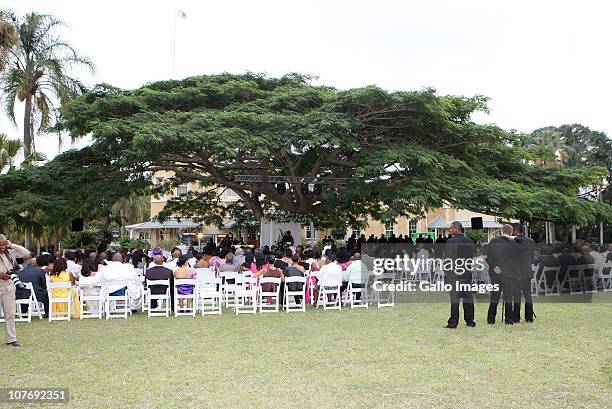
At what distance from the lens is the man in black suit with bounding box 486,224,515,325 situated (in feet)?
36.0

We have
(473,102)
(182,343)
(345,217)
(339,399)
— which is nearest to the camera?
(339,399)

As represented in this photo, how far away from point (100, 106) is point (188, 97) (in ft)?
9.12

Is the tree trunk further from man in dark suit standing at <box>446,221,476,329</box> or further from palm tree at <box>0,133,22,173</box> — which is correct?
man in dark suit standing at <box>446,221,476,329</box>

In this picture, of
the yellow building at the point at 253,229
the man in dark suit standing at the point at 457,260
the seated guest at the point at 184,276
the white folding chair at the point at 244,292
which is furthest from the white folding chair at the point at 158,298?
the yellow building at the point at 253,229

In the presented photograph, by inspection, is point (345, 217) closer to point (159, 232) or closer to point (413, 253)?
point (413, 253)

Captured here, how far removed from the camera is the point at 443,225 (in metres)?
50.7

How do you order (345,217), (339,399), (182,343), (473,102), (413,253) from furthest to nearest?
(345,217) → (473,102) → (413,253) → (182,343) → (339,399)

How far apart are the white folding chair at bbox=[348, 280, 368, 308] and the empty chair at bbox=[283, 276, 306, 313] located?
1.07 m

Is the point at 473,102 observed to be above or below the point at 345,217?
above

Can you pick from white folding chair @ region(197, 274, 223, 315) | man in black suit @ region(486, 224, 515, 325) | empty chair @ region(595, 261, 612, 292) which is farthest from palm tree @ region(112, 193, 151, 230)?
man in black suit @ region(486, 224, 515, 325)

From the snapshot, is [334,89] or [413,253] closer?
[413,253]

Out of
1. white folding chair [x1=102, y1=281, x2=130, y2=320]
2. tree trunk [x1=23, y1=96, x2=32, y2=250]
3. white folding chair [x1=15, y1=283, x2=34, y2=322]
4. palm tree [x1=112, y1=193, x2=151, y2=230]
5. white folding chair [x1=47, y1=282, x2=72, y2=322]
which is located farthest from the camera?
palm tree [x1=112, y1=193, x2=151, y2=230]

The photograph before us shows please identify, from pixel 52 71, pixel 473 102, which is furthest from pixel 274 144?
pixel 52 71

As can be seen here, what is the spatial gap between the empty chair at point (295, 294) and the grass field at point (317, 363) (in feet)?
3.91
